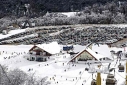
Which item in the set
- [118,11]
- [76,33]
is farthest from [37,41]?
[118,11]

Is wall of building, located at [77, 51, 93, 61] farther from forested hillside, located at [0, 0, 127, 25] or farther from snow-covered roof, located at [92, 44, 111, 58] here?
forested hillside, located at [0, 0, 127, 25]

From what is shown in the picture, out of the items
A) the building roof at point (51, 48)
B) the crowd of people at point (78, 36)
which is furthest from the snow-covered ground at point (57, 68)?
the crowd of people at point (78, 36)

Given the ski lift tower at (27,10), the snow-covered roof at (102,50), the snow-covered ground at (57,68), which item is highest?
the snow-covered roof at (102,50)

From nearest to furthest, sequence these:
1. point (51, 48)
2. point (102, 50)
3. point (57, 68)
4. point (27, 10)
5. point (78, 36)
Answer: point (57, 68)
point (102, 50)
point (51, 48)
point (78, 36)
point (27, 10)

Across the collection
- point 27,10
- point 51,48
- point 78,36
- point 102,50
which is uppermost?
point 102,50

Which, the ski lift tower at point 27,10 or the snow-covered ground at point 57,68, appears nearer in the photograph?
the snow-covered ground at point 57,68

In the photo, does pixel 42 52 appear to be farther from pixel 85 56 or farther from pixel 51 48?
pixel 85 56

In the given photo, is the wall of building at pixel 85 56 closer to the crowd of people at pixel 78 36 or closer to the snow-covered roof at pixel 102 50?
the snow-covered roof at pixel 102 50

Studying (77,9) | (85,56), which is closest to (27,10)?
(77,9)

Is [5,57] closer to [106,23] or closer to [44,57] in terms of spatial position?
[44,57]
